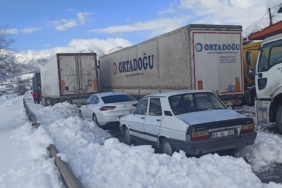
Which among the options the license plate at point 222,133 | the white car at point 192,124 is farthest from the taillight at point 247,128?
the license plate at point 222,133

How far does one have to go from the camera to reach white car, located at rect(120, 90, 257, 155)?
19.7 ft

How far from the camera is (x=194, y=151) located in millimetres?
5945

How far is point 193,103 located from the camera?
7.03 m

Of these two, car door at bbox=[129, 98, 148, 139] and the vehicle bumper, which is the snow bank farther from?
car door at bbox=[129, 98, 148, 139]

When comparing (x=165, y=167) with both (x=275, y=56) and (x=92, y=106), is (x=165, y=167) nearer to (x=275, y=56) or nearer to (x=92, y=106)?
(x=275, y=56)

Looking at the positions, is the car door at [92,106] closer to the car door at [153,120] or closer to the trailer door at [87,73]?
the car door at [153,120]

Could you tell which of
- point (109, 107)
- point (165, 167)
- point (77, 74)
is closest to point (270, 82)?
point (165, 167)

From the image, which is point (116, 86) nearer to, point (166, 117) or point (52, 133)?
point (52, 133)

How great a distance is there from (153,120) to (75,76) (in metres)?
14.1

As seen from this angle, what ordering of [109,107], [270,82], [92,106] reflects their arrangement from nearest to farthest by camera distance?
[270,82], [109,107], [92,106]

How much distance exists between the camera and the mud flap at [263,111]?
8.81 metres

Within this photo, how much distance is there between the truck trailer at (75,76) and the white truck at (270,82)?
525 inches

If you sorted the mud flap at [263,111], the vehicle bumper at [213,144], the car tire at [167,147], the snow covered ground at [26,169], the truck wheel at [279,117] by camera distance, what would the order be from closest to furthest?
the snow covered ground at [26,169], the vehicle bumper at [213,144], the car tire at [167,147], the truck wheel at [279,117], the mud flap at [263,111]

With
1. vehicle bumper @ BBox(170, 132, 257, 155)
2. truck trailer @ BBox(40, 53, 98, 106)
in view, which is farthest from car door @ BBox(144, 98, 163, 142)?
truck trailer @ BBox(40, 53, 98, 106)
